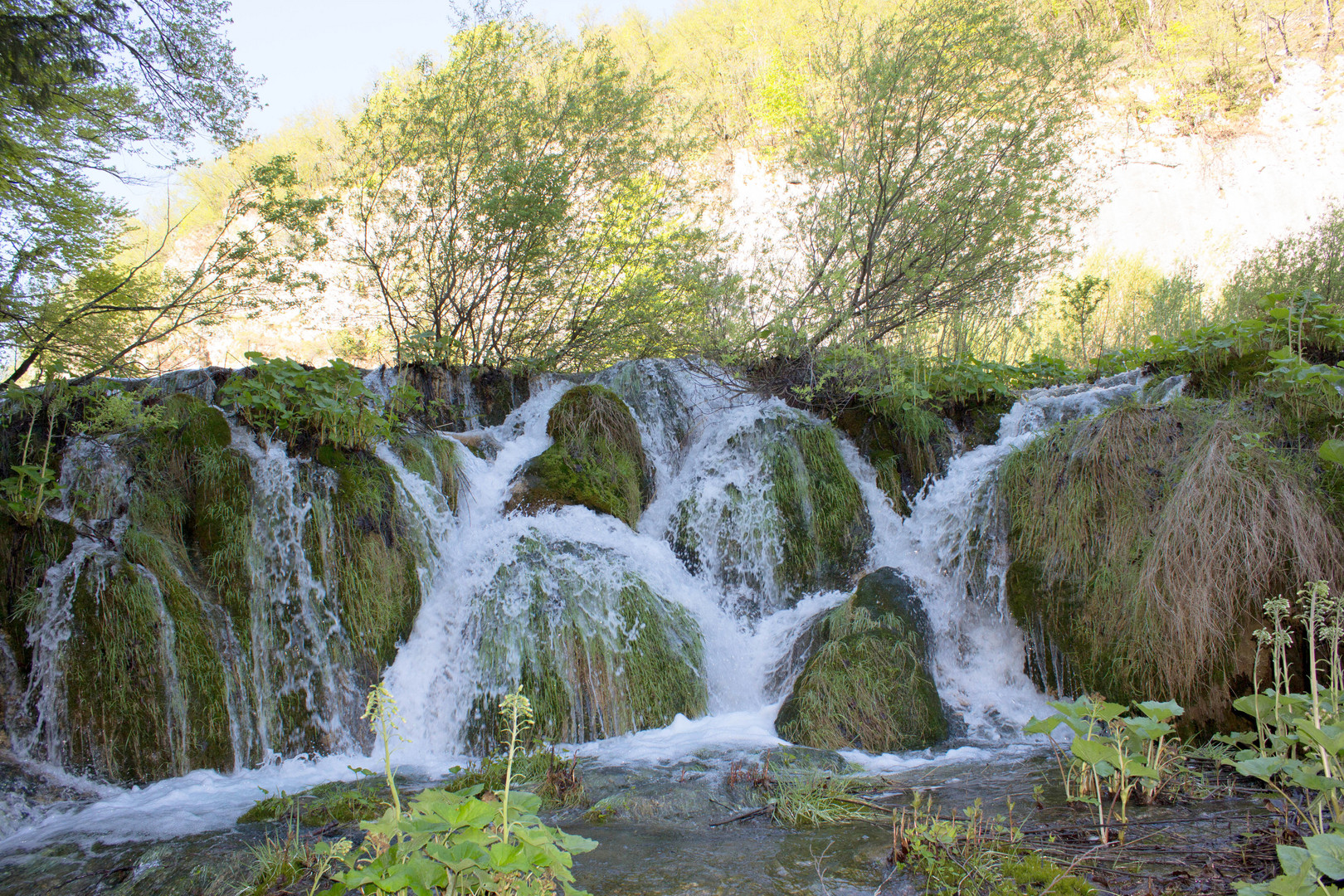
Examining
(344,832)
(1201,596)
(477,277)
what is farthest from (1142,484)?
(477,277)

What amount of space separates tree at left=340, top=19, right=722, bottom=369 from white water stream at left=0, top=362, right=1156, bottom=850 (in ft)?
7.76

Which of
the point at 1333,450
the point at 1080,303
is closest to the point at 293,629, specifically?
the point at 1333,450

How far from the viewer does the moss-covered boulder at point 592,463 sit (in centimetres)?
649

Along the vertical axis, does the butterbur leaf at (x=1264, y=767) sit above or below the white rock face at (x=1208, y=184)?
below

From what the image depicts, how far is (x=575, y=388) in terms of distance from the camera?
7504 mm

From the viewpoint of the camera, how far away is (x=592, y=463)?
22.7 feet

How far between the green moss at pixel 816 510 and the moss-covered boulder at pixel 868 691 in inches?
46.2

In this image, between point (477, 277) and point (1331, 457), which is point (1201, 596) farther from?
point (477, 277)

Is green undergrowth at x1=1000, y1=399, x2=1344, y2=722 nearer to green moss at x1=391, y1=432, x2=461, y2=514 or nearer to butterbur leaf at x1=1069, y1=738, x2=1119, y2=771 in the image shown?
Result: butterbur leaf at x1=1069, y1=738, x2=1119, y2=771

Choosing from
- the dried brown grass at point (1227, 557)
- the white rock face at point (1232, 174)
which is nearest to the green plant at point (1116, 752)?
the dried brown grass at point (1227, 557)

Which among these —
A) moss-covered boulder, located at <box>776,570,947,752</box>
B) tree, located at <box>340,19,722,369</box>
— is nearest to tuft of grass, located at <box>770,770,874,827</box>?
moss-covered boulder, located at <box>776,570,947,752</box>

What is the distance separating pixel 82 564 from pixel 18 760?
1125 mm

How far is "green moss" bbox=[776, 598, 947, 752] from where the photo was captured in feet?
14.1

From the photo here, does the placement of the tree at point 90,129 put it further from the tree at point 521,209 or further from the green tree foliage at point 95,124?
the tree at point 521,209
